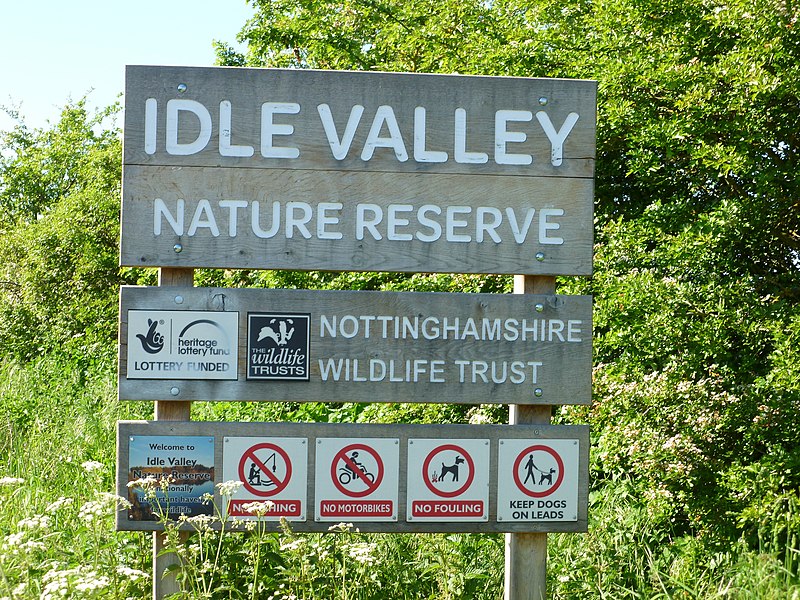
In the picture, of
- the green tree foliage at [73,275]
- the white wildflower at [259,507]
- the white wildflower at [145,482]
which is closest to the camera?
the white wildflower at [259,507]

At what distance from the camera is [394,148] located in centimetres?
402

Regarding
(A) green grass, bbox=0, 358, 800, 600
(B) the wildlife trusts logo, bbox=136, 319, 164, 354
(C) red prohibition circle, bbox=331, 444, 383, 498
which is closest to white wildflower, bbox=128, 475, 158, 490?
(A) green grass, bbox=0, 358, 800, 600

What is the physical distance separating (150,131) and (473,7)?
470cm

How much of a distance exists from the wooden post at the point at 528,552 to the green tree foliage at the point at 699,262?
1.23 m

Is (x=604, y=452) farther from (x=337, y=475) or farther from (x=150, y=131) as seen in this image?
(x=150, y=131)

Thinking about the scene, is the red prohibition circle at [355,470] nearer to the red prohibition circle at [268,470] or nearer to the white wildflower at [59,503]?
the red prohibition circle at [268,470]

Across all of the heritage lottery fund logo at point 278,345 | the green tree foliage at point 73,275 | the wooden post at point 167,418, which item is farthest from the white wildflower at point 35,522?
the green tree foliage at point 73,275

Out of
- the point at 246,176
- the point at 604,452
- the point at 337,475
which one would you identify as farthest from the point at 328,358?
the point at 604,452

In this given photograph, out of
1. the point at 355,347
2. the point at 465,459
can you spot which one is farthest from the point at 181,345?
the point at 465,459

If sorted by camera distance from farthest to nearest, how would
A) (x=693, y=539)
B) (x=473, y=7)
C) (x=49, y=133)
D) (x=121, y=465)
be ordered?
1. (x=49, y=133)
2. (x=473, y=7)
3. (x=693, y=539)
4. (x=121, y=465)

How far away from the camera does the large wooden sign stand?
394 cm

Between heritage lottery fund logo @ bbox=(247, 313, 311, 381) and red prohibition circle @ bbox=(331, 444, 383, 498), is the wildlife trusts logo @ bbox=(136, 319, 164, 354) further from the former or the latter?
red prohibition circle @ bbox=(331, 444, 383, 498)

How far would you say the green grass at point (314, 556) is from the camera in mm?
3615

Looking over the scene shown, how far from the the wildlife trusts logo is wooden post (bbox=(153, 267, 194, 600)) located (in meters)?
0.20
